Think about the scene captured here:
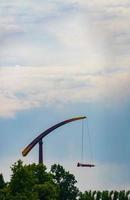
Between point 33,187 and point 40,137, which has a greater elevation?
point 40,137

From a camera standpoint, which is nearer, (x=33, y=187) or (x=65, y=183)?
(x=33, y=187)

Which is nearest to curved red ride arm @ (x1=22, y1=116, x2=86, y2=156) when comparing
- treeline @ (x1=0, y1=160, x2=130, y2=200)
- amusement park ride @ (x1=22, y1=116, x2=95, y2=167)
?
amusement park ride @ (x1=22, y1=116, x2=95, y2=167)

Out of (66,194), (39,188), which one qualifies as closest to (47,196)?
(39,188)

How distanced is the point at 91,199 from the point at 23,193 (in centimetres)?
1629

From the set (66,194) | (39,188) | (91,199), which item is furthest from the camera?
(66,194)

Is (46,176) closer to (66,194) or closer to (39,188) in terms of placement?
(39,188)

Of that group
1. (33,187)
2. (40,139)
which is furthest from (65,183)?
(33,187)

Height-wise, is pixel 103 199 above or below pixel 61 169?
below

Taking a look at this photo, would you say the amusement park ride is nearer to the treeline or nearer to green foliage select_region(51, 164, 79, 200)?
green foliage select_region(51, 164, 79, 200)

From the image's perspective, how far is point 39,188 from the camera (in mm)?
98938

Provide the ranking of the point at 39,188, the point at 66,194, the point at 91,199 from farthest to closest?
1. the point at 66,194
2. the point at 91,199
3. the point at 39,188

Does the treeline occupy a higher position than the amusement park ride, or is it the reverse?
the amusement park ride

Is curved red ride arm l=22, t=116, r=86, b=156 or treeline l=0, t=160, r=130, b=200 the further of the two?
curved red ride arm l=22, t=116, r=86, b=156

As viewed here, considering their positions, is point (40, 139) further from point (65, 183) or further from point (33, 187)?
point (33, 187)
